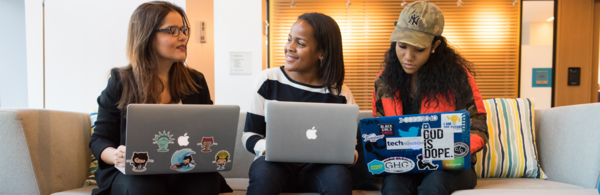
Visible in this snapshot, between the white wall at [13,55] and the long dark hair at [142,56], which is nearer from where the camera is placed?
the long dark hair at [142,56]

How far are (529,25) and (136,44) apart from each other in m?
3.83

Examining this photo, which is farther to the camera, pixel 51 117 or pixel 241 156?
pixel 241 156

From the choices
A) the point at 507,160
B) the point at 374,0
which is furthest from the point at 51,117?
the point at 374,0

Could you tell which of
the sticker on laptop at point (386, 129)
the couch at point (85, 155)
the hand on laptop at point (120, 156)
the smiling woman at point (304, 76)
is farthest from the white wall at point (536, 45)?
the hand on laptop at point (120, 156)

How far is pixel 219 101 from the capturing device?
3.54 meters

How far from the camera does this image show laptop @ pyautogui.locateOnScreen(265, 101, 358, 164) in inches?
44.1

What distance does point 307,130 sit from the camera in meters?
1.14

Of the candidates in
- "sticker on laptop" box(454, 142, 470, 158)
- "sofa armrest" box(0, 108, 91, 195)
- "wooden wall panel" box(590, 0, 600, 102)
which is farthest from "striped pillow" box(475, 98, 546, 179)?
"wooden wall panel" box(590, 0, 600, 102)

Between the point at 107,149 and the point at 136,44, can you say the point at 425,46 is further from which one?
the point at 107,149

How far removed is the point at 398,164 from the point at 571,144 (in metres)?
0.87

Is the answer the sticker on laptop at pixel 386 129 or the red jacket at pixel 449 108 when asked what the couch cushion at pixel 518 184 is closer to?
the red jacket at pixel 449 108

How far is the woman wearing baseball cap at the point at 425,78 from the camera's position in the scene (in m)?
1.44

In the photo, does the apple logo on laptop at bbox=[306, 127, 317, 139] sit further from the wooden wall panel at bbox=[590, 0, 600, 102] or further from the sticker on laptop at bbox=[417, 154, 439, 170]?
the wooden wall panel at bbox=[590, 0, 600, 102]

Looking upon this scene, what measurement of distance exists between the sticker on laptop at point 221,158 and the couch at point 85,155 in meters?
0.34
